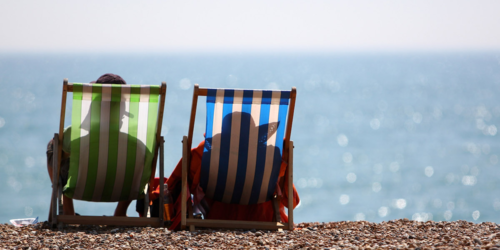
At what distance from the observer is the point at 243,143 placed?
11.9ft

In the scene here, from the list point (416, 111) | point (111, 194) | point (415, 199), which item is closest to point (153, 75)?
point (416, 111)

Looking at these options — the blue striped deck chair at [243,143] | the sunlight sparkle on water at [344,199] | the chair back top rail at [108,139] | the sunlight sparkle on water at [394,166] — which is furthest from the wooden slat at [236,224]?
the sunlight sparkle on water at [394,166]

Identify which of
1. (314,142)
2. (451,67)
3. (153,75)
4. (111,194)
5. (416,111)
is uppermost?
(451,67)

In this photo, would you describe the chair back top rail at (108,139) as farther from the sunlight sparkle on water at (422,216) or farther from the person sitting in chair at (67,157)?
the sunlight sparkle on water at (422,216)

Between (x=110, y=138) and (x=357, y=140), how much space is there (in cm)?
3863

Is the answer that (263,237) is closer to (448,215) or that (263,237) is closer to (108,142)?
(108,142)

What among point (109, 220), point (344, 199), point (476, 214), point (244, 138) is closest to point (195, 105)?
point (244, 138)

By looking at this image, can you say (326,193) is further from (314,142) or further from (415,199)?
(314,142)

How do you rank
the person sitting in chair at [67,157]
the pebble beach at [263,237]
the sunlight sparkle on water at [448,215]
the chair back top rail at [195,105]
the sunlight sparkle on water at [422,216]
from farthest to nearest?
the sunlight sparkle on water at [448,215], the sunlight sparkle on water at [422,216], the person sitting in chair at [67,157], the chair back top rail at [195,105], the pebble beach at [263,237]

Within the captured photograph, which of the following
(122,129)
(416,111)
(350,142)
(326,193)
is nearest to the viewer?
(122,129)

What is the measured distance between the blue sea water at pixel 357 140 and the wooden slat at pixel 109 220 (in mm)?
19153

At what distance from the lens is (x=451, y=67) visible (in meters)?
86.0

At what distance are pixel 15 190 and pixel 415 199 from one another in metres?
19.1

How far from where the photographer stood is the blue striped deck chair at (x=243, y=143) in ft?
11.7
